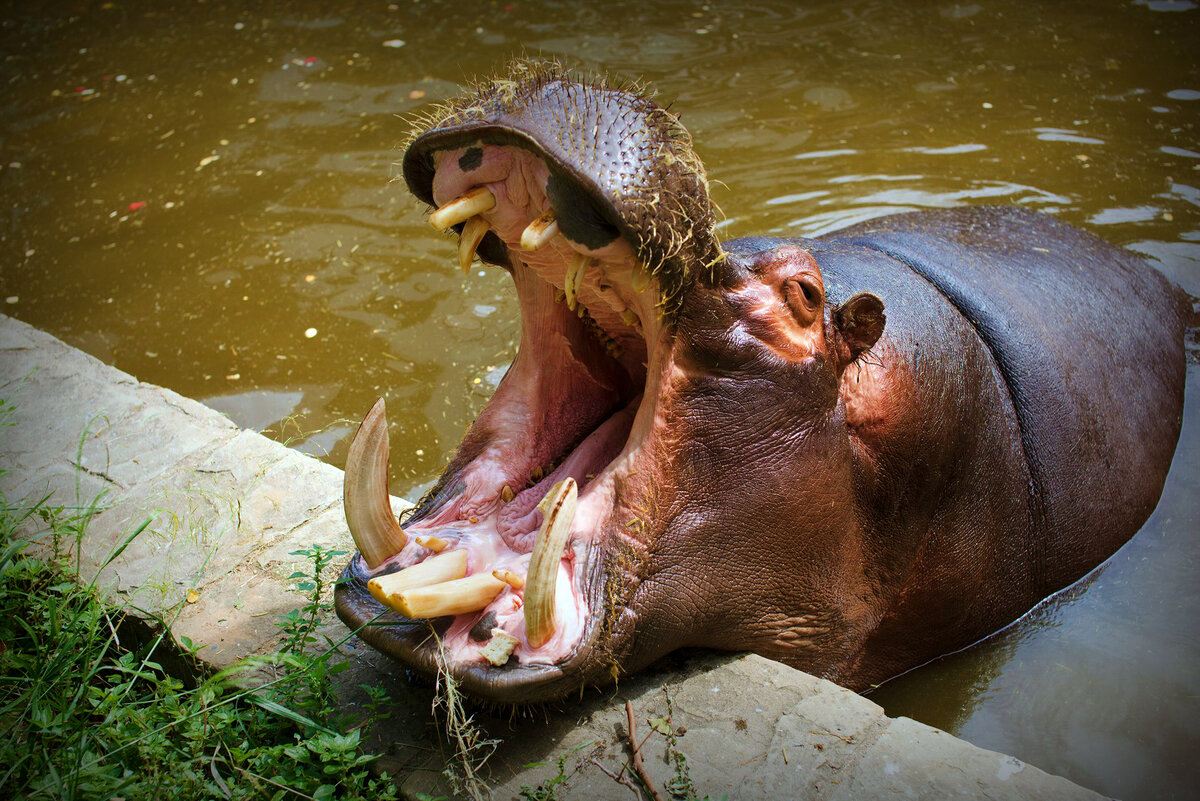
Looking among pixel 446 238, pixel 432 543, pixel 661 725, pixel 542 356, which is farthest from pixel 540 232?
pixel 446 238

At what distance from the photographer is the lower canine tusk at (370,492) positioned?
212 cm

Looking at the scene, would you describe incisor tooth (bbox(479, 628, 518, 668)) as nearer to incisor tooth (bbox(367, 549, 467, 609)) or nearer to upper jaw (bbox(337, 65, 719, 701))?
upper jaw (bbox(337, 65, 719, 701))

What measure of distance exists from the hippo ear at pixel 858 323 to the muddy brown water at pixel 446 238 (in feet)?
2.09

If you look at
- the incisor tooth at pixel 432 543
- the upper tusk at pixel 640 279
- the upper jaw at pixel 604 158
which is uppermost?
the upper jaw at pixel 604 158

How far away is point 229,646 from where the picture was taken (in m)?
2.58

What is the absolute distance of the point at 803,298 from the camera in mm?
2168

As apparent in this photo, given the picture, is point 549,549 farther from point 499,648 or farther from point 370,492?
point 370,492

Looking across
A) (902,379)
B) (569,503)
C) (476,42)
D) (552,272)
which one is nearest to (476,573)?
(569,503)

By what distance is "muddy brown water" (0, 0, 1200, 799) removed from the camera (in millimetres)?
3045

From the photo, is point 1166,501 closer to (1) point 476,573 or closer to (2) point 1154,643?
(2) point 1154,643

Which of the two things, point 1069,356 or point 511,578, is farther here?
point 1069,356

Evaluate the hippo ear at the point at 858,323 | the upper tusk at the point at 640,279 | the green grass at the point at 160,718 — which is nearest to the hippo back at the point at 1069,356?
the hippo ear at the point at 858,323

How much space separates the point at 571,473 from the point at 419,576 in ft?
1.78

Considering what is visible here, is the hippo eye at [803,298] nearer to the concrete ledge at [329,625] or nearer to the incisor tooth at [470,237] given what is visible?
the incisor tooth at [470,237]
